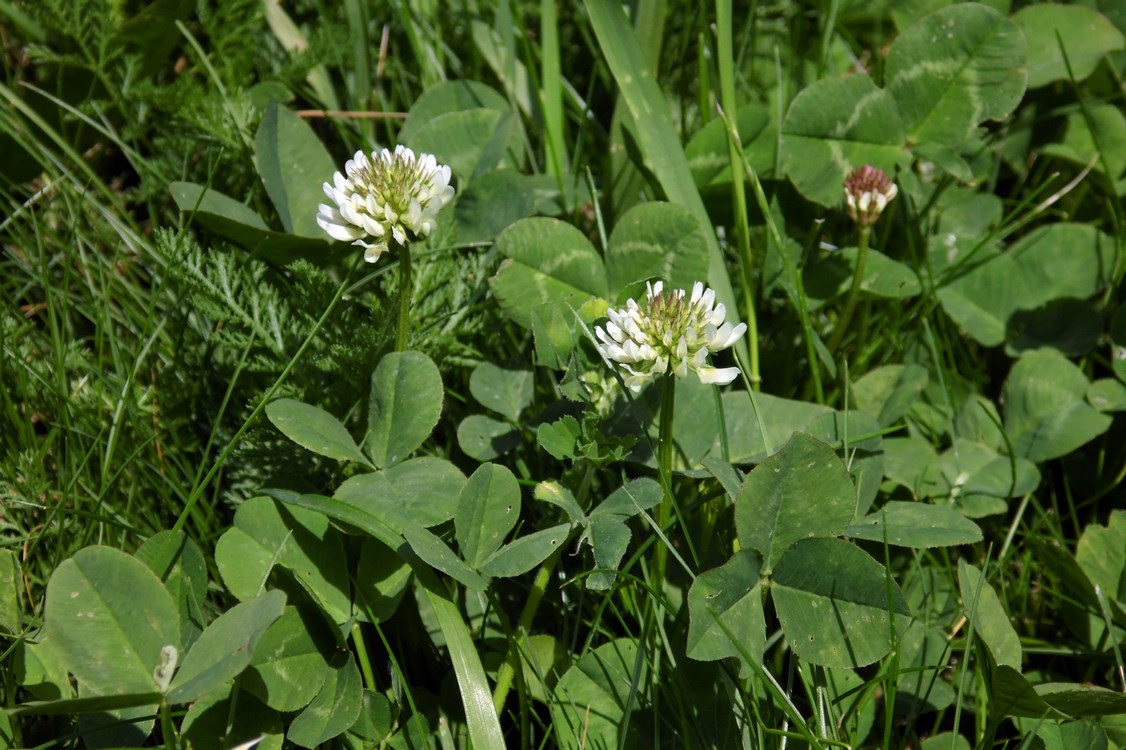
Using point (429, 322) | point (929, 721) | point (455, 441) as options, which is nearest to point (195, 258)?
point (429, 322)

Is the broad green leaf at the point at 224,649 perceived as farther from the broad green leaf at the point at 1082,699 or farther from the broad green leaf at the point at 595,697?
the broad green leaf at the point at 1082,699

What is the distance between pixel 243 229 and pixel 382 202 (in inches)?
14.6

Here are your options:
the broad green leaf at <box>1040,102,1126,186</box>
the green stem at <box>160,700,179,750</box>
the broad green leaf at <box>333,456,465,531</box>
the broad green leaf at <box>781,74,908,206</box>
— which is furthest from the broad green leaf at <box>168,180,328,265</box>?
the broad green leaf at <box>1040,102,1126,186</box>

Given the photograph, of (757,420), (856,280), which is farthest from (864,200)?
(757,420)

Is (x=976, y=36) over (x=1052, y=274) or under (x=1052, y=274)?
over

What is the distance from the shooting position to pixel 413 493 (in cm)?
151

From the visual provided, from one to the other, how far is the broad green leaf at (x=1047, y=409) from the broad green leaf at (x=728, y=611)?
81 centimetres

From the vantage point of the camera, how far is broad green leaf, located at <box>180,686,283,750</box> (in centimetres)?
138

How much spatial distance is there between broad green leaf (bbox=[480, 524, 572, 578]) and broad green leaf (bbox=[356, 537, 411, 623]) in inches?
5.6

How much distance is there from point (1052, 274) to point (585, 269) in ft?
3.44

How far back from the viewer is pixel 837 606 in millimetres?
1385

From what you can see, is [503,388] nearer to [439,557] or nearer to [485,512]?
[485,512]

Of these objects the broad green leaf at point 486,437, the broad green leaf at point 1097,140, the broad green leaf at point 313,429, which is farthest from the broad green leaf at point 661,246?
the broad green leaf at point 1097,140

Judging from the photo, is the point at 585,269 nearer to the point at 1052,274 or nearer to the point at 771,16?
the point at 1052,274
